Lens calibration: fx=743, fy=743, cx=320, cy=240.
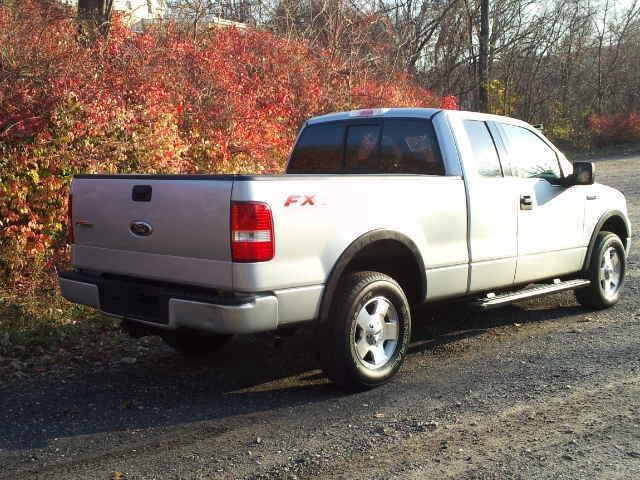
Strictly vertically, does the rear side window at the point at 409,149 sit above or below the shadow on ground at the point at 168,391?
above

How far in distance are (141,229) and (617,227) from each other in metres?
5.23

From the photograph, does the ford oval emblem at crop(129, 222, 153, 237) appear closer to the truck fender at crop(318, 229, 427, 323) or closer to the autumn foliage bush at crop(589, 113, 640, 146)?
the truck fender at crop(318, 229, 427, 323)

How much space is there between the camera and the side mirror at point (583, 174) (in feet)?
22.1

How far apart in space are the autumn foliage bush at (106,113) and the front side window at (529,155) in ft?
15.0

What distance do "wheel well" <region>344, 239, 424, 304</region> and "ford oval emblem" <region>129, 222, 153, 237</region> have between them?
53.6 inches

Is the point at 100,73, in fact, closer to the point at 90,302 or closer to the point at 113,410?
the point at 90,302

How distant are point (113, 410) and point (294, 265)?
1532mm

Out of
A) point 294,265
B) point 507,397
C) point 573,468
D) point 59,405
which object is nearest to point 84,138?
point 59,405

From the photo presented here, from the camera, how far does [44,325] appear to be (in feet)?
22.1

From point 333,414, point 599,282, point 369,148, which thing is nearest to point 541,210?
point 599,282

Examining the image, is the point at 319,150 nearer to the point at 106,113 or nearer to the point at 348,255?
the point at 348,255

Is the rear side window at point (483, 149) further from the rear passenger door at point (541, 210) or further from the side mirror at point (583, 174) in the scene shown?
the side mirror at point (583, 174)

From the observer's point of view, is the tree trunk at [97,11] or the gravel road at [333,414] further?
the tree trunk at [97,11]

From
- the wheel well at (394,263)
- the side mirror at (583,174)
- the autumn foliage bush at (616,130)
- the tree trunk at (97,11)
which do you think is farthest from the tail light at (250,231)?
the autumn foliage bush at (616,130)
